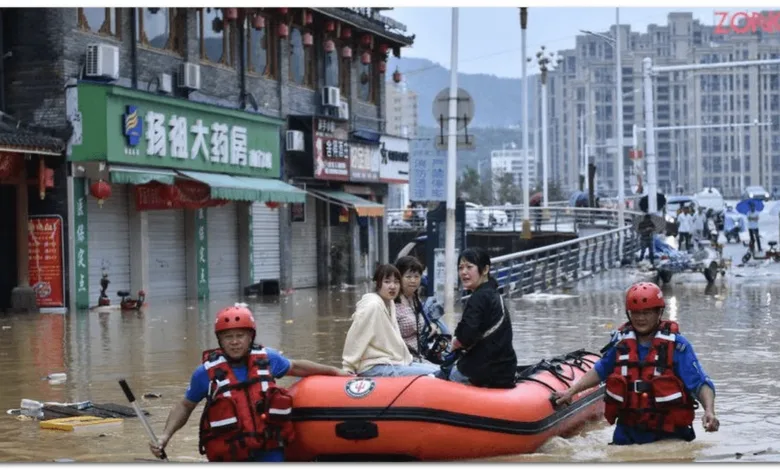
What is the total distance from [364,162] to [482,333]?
105 ft

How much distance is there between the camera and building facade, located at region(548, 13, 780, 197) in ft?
556

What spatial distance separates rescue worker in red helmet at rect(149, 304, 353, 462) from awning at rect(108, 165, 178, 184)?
61.7 feet

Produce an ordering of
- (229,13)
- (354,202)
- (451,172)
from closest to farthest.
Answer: (451,172), (229,13), (354,202)

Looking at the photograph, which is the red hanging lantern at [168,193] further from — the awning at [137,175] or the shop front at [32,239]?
the shop front at [32,239]

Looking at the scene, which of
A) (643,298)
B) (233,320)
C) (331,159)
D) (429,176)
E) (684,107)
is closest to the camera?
(233,320)

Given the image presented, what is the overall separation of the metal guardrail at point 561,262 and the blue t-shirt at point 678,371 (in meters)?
17.0

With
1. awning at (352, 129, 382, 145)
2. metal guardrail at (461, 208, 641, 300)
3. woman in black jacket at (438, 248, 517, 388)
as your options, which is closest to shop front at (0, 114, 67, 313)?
metal guardrail at (461, 208, 641, 300)

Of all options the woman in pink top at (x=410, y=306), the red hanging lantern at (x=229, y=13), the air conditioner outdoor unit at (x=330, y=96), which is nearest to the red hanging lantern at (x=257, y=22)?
the red hanging lantern at (x=229, y=13)

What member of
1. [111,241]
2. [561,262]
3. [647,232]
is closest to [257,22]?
[111,241]

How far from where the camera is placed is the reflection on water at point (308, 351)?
10508 millimetres

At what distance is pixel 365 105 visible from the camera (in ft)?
143

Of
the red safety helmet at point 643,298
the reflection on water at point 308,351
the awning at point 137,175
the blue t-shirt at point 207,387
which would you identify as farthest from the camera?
the awning at point 137,175

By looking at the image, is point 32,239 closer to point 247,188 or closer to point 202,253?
point 247,188

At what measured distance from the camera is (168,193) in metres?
29.4
